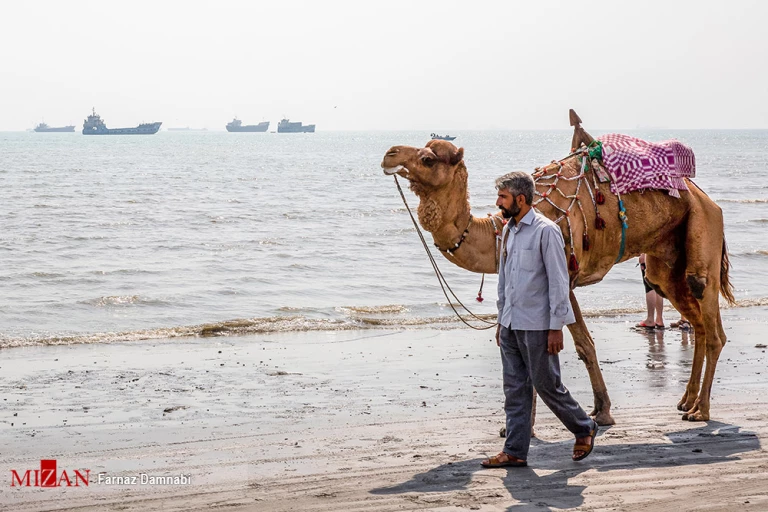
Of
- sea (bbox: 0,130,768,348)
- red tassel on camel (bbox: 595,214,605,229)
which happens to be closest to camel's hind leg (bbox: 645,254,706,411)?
red tassel on camel (bbox: 595,214,605,229)

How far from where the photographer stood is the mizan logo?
6.38 meters

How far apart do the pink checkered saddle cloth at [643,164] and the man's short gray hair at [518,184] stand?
1951 mm

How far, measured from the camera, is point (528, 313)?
245 inches

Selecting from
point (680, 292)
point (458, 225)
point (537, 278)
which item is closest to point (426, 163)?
point (458, 225)

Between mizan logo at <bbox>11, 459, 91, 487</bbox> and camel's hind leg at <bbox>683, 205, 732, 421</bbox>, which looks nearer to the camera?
mizan logo at <bbox>11, 459, 91, 487</bbox>

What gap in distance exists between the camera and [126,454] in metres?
7.10

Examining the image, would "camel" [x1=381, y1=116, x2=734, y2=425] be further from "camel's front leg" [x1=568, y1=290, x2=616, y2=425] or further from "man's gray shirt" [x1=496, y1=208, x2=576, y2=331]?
"man's gray shirt" [x1=496, y1=208, x2=576, y2=331]

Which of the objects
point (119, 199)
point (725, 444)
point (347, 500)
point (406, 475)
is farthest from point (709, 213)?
point (119, 199)

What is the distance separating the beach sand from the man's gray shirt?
1.01 metres

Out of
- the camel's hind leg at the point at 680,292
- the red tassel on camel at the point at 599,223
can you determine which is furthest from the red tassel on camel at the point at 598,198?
the camel's hind leg at the point at 680,292

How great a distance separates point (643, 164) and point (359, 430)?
3140mm

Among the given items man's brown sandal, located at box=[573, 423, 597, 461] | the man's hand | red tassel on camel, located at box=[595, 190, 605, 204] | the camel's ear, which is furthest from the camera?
→ red tassel on camel, located at box=[595, 190, 605, 204]

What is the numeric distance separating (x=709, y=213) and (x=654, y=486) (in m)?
3.12

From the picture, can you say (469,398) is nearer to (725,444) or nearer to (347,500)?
(725,444)
